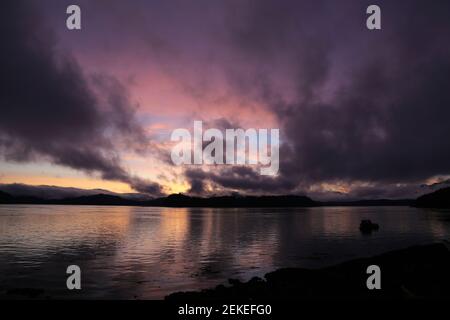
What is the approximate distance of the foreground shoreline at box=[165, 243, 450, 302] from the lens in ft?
80.5

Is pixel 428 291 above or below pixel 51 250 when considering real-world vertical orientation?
above

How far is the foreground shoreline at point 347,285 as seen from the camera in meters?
24.5

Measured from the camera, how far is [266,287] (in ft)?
93.0

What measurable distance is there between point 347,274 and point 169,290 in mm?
17570

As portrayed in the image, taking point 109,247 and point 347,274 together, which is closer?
point 347,274

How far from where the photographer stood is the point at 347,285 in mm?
26828
